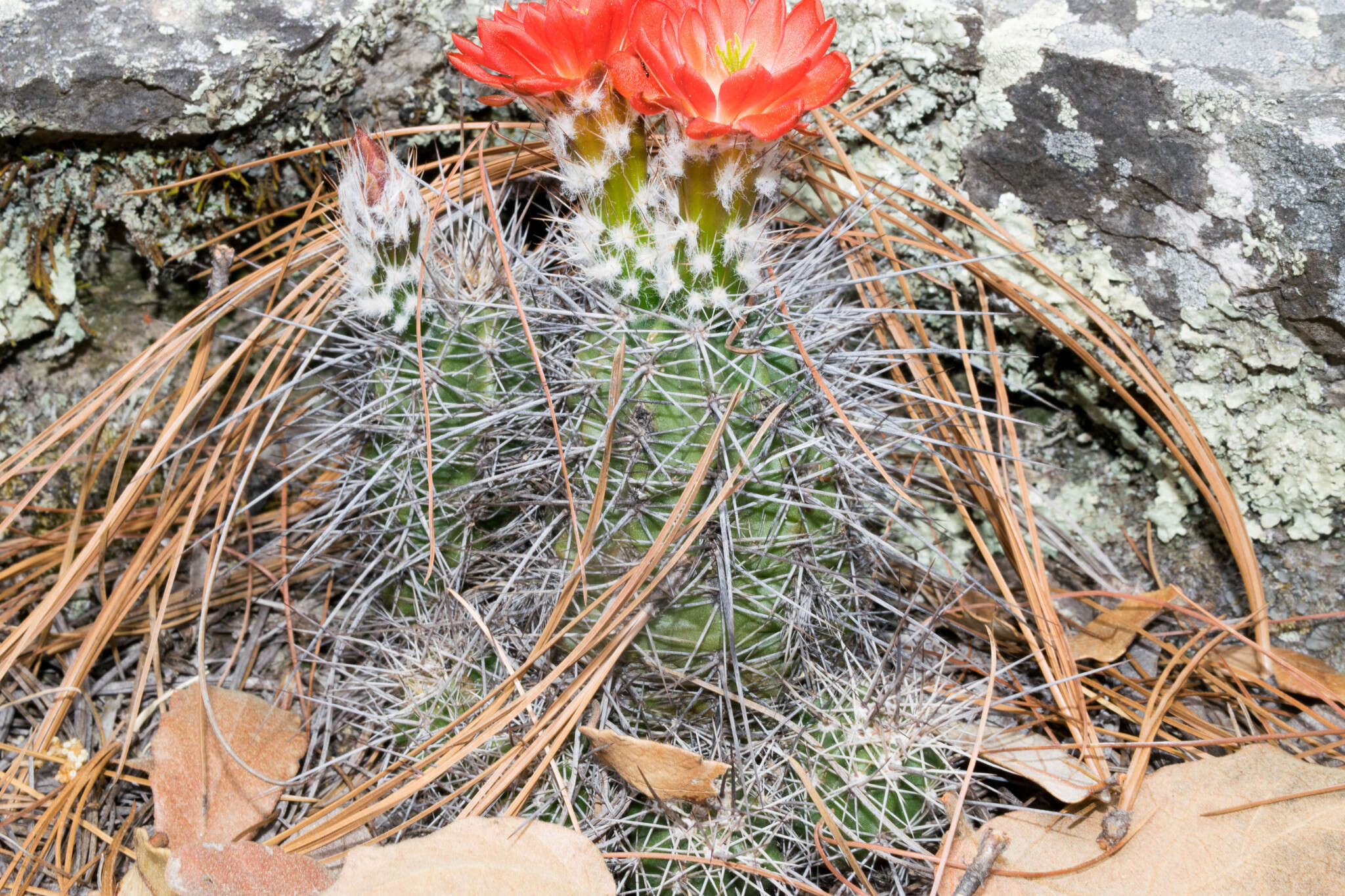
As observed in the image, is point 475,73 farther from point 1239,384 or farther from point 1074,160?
point 1239,384

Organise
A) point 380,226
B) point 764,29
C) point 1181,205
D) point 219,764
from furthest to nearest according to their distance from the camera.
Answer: point 1181,205 → point 219,764 → point 380,226 → point 764,29

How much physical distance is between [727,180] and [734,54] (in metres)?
0.17

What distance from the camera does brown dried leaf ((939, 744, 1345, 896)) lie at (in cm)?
131

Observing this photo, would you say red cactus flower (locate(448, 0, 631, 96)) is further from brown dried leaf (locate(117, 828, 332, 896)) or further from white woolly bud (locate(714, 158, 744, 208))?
brown dried leaf (locate(117, 828, 332, 896))

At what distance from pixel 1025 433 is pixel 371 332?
1.29m

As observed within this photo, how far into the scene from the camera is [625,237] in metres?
1.39

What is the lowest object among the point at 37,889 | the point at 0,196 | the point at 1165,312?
the point at 37,889

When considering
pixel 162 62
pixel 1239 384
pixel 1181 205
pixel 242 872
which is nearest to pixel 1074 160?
pixel 1181 205

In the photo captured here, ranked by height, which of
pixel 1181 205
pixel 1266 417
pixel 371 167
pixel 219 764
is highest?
pixel 371 167

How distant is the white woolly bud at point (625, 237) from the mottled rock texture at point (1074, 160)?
78 cm

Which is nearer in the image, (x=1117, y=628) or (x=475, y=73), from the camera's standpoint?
(x=475, y=73)

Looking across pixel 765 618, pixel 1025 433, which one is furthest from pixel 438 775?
pixel 1025 433

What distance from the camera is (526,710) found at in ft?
4.86

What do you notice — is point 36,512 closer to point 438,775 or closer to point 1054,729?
point 438,775
